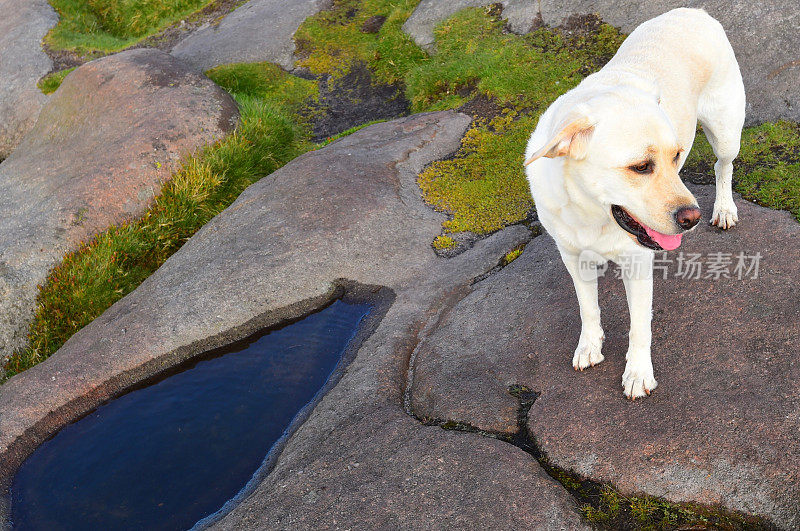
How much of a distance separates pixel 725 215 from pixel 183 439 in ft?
16.1

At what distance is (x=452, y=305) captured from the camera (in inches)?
238

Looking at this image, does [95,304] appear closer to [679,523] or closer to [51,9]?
[679,523]

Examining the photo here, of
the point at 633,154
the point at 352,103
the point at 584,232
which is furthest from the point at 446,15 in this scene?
the point at 633,154

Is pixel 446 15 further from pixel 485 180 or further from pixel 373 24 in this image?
pixel 485 180

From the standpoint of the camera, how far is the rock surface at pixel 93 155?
8.25 meters

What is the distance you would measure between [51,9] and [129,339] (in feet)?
41.6

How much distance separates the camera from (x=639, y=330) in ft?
14.5

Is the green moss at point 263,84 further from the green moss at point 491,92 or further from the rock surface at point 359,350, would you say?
the rock surface at point 359,350

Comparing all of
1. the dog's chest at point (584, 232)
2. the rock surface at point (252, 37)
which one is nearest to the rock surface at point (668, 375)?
the dog's chest at point (584, 232)

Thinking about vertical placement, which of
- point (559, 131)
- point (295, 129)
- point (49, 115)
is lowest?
point (295, 129)

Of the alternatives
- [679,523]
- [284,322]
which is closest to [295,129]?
[284,322]

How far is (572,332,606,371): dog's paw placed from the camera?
478 centimetres

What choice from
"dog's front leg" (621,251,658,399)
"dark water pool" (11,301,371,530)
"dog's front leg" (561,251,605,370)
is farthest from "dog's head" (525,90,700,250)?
"dark water pool" (11,301,371,530)

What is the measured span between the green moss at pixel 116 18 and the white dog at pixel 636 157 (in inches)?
508
